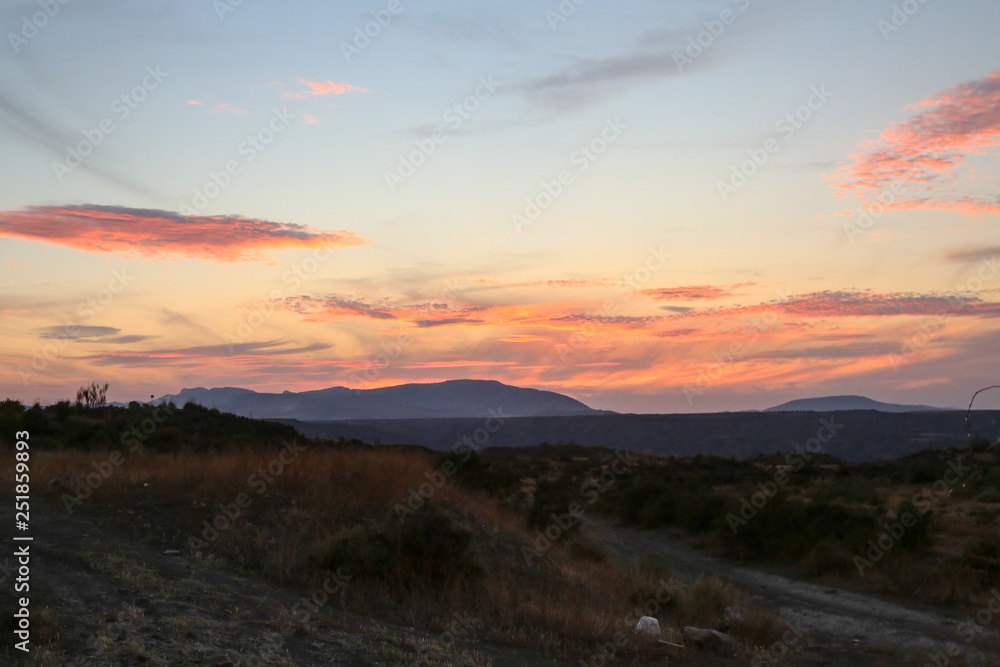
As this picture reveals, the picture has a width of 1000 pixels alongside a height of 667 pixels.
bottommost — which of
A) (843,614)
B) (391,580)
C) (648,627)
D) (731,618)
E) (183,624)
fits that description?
(843,614)

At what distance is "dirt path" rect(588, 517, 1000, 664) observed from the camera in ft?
37.9

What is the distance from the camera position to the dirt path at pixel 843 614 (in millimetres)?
11562

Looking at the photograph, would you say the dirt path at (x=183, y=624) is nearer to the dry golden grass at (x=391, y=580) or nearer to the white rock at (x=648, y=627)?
the dry golden grass at (x=391, y=580)

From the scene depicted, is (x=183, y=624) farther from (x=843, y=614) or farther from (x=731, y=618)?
(x=843, y=614)

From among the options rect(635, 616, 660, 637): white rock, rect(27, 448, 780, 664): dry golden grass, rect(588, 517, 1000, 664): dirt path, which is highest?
rect(27, 448, 780, 664): dry golden grass

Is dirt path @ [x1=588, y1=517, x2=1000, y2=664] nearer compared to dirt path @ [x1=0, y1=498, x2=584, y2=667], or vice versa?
dirt path @ [x1=0, y1=498, x2=584, y2=667]

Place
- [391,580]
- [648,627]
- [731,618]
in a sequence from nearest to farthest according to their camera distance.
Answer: [648,627] < [391,580] < [731,618]

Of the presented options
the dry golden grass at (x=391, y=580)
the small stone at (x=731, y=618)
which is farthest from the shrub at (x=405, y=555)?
the small stone at (x=731, y=618)

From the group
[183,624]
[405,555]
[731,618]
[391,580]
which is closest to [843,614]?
[731,618]

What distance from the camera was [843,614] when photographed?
14.1 m

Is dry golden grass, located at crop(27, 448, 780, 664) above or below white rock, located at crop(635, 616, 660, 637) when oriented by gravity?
above

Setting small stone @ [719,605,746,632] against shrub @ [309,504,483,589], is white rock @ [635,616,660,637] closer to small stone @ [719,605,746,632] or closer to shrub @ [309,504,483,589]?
small stone @ [719,605,746,632]

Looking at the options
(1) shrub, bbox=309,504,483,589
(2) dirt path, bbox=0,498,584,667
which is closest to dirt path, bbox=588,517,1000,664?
(1) shrub, bbox=309,504,483,589

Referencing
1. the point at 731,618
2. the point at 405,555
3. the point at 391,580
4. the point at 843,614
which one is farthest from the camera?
the point at 843,614
